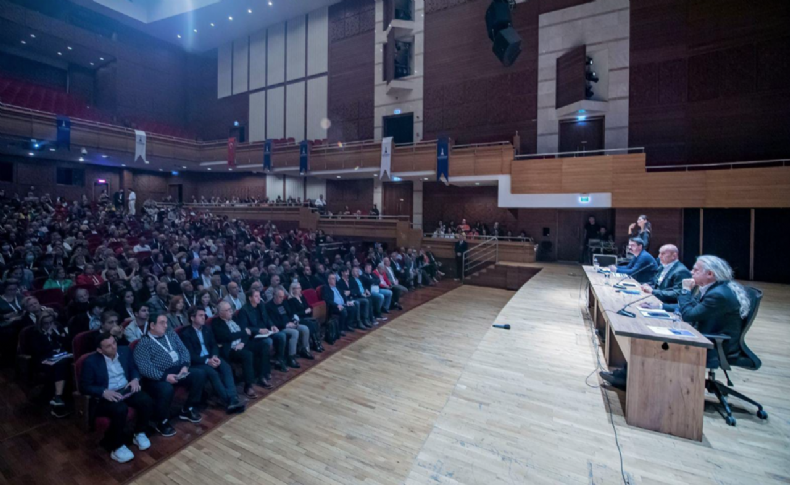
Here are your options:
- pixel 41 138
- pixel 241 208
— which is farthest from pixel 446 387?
pixel 41 138

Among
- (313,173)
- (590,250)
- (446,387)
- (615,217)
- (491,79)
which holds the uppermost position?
(491,79)

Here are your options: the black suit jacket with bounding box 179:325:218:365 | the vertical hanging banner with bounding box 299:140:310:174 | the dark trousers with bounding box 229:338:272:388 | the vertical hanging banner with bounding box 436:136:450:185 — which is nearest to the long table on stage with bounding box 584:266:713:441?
the dark trousers with bounding box 229:338:272:388

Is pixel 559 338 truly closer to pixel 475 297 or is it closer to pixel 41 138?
pixel 475 297

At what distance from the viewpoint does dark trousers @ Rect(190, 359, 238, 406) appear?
3311 mm

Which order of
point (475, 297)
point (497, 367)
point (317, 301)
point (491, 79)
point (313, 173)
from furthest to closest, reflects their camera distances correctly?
1. point (313, 173)
2. point (491, 79)
3. point (475, 297)
4. point (317, 301)
5. point (497, 367)

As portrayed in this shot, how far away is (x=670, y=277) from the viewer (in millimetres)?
3400

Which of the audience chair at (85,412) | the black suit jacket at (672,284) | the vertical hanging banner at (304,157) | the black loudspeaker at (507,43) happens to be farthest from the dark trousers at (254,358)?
the vertical hanging banner at (304,157)

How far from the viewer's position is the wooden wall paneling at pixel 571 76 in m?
9.63

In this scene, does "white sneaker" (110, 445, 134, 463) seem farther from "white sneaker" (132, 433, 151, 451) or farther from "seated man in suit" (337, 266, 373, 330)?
"seated man in suit" (337, 266, 373, 330)

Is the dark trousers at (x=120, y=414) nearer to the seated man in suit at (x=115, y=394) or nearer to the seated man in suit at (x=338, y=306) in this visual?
the seated man in suit at (x=115, y=394)

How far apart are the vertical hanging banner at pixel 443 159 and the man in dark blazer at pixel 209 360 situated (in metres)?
8.63

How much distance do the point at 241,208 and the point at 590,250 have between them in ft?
39.9

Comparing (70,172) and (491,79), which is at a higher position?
(491,79)

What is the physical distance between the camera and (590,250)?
9570mm
